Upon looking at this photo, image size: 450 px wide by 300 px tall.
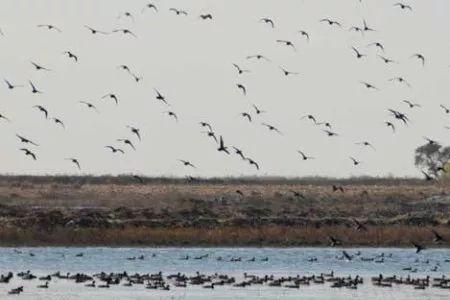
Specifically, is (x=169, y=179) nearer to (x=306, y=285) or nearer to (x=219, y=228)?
(x=219, y=228)

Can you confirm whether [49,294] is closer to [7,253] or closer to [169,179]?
[7,253]

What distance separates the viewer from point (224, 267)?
2820 inches

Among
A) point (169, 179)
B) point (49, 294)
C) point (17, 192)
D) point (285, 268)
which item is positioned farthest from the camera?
point (169, 179)

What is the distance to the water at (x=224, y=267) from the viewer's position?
195 feet

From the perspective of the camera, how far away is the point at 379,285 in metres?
62.8

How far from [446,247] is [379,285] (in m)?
21.7

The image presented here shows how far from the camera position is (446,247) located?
84062mm

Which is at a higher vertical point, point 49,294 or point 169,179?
point 169,179

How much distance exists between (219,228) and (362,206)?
1998cm

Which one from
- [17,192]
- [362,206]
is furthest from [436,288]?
[17,192]

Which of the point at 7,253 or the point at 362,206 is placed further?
the point at 362,206

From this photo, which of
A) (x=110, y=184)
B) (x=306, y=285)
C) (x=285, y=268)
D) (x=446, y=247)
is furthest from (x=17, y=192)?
(x=306, y=285)

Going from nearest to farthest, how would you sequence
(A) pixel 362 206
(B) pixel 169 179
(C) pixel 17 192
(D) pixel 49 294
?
(D) pixel 49 294 → (A) pixel 362 206 → (C) pixel 17 192 → (B) pixel 169 179

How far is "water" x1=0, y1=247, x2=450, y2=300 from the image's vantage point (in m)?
59.3
